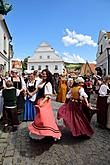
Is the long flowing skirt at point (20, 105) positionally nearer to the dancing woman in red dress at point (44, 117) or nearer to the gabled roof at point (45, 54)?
the dancing woman in red dress at point (44, 117)

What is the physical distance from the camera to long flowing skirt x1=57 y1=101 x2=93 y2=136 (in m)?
5.90

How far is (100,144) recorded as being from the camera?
18.5ft

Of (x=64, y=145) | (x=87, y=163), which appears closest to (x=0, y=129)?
(x=64, y=145)

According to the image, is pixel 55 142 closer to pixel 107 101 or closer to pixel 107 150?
pixel 107 150

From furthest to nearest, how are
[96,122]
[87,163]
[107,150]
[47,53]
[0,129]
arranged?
1. [47,53]
2. [96,122]
3. [0,129]
4. [107,150]
5. [87,163]

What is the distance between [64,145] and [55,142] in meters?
0.23

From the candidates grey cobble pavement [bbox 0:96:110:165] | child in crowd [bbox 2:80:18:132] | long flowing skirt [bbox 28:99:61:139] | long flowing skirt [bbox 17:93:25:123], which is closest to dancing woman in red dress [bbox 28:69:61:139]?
long flowing skirt [bbox 28:99:61:139]

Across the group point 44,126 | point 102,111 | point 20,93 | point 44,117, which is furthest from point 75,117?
point 20,93

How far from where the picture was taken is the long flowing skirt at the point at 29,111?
27.0 feet

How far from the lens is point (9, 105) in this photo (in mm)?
6891

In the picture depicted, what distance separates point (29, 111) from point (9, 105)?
146 centimetres

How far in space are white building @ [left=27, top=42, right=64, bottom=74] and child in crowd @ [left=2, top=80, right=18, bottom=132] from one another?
194ft

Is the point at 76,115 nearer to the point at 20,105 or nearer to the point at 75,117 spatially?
Answer: the point at 75,117

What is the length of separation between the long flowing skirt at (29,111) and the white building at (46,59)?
57769 mm
